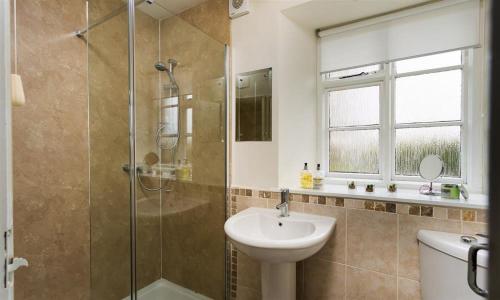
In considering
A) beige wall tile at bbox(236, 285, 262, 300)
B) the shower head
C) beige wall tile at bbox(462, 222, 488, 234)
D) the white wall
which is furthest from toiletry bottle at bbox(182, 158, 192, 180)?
beige wall tile at bbox(462, 222, 488, 234)

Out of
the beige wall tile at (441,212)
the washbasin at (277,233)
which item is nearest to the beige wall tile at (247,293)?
the washbasin at (277,233)

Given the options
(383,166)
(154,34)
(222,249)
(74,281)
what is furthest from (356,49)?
(74,281)

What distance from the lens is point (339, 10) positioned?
1486 millimetres

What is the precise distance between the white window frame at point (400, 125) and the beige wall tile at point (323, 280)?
23.8 inches

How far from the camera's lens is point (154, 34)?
4.77ft

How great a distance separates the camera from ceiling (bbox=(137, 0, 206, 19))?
1406 mm

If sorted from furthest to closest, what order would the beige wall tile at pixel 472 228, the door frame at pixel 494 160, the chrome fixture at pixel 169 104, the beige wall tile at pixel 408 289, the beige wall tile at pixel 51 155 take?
the chrome fixture at pixel 169 104, the beige wall tile at pixel 51 155, the beige wall tile at pixel 408 289, the beige wall tile at pixel 472 228, the door frame at pixel 494 160

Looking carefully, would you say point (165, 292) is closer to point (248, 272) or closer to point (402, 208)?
point (248, 272)

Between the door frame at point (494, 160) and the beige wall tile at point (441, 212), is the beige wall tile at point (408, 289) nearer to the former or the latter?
the beige wall tile at point (441, 212)

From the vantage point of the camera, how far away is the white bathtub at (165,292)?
57.1 inches

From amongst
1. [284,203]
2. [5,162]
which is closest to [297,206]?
[284,203]

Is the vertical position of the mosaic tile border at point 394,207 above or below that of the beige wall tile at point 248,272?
above

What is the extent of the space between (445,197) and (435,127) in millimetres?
528

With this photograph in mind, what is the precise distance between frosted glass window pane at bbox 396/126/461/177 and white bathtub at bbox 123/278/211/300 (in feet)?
5.42
